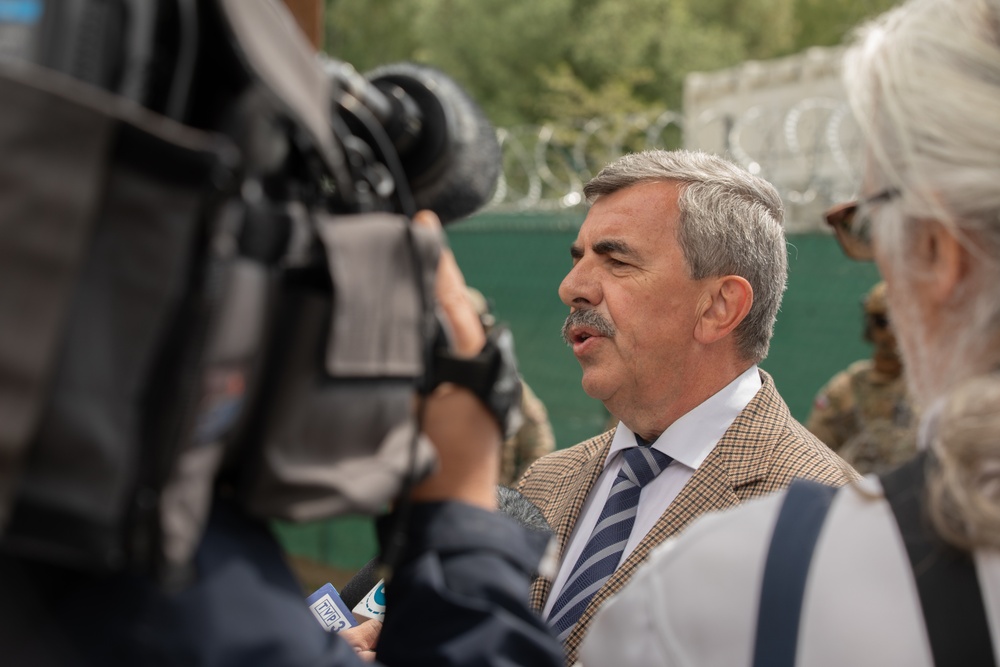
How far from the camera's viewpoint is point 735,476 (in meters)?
2.36

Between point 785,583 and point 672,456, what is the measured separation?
1.39m

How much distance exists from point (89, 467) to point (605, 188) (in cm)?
218

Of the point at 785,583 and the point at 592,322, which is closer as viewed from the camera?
the point at 785,583

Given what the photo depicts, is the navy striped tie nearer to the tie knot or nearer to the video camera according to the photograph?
the tie knot

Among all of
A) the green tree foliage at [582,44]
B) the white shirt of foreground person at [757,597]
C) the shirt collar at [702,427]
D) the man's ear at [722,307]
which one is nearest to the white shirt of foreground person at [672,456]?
the shirt collar at [702,427]

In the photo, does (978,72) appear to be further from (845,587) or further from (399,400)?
(399,400)

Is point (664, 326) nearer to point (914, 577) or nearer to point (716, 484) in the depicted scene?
point (716, 484)

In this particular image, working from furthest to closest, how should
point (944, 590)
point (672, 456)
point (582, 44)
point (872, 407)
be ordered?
1. point (582, 44)
2. point (872, 407)
3. point (672, 456)
4. point (944, 590)

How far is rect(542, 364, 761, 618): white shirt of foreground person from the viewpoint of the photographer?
244cm

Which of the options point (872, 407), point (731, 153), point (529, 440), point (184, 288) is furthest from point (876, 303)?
point (184, 288)

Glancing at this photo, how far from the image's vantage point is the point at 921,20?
1.23 m

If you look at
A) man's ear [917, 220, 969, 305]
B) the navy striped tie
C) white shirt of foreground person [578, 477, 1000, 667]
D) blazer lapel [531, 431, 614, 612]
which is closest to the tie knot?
the navy striped tie

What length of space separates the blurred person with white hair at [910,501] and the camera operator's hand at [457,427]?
224mm

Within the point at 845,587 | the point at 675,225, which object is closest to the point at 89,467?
the point at 845,587
